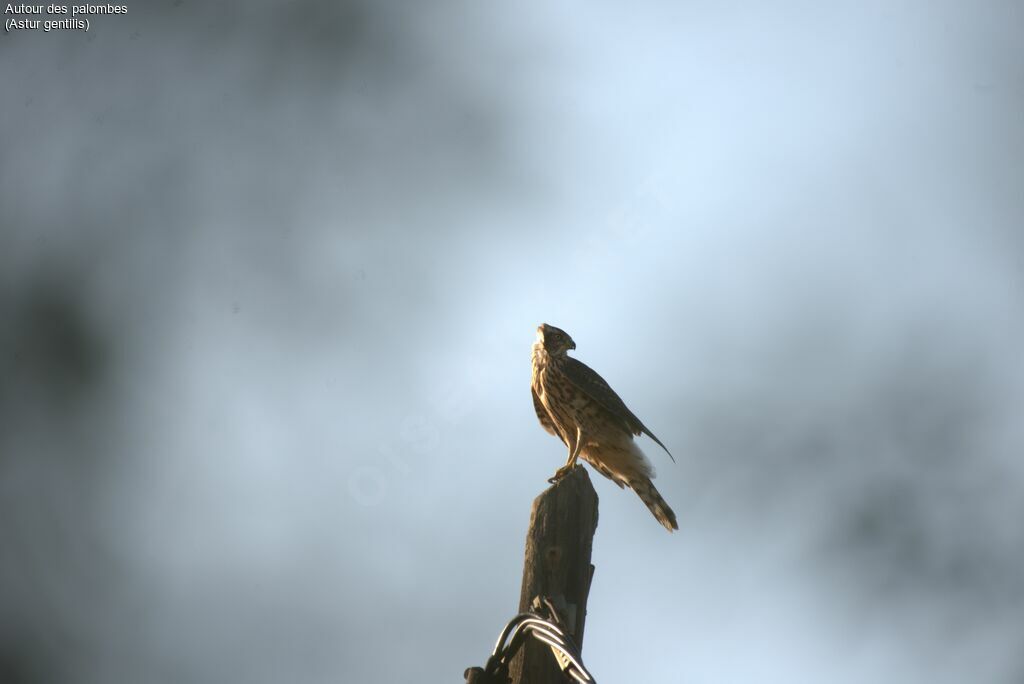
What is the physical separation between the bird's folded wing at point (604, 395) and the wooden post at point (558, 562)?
9.64 feet

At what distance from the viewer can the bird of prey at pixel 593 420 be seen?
6.96m

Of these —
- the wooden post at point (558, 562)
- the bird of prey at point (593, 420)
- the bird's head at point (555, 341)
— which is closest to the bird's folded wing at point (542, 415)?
the bird of prey at point (593, 420)

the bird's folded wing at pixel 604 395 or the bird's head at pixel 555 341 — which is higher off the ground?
the bird's head at pixel 555 341

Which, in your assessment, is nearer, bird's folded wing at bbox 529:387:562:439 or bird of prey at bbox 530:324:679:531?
bird of prey at bbox 530:324:679:531

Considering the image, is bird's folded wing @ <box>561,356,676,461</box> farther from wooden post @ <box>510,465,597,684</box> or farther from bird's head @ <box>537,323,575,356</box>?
wooden post @ <box>510,465,597,684</box>

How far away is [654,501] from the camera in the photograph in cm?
709

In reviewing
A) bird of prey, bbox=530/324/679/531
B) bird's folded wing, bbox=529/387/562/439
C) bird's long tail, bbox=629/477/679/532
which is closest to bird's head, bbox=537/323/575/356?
bird of prey, bbox=530/324/679/531

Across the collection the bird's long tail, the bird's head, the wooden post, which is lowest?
the wooden post

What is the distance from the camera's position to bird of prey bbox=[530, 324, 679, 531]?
6.96 metres

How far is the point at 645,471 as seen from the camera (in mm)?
7102

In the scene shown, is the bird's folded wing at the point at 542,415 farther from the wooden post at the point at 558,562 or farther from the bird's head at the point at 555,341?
the wooden post at the point at 558,562

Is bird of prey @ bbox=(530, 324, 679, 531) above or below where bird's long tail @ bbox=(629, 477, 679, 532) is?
above

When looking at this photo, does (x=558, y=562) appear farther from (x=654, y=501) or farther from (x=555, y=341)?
(x=555, y=341)

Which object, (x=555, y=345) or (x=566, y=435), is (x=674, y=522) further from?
(x=555, y=345)
